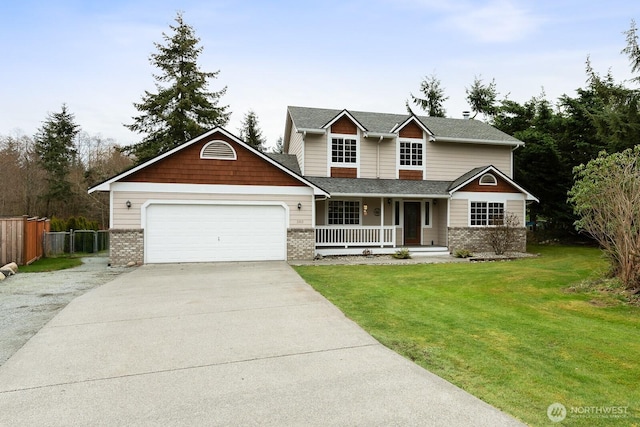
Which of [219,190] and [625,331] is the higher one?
[219,190]

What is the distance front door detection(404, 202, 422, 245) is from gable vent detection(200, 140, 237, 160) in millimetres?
9041

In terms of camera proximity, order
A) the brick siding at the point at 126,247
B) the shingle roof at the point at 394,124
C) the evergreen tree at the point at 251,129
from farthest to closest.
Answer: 1. the evergreen tree at the point at 251,129
2. the shingle roof at the point at 394,124
3. the brick siding at the point at 126,247

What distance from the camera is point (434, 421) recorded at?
9.91 ft

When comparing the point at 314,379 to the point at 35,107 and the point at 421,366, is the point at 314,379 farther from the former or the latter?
the point at 35,107

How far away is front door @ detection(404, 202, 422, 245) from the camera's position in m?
18.2

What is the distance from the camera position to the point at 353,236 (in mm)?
16484

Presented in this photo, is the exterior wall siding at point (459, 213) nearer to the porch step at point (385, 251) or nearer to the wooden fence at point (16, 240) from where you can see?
the porch step at point (385, 251)

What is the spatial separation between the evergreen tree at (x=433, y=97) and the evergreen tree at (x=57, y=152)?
3300 centimetres

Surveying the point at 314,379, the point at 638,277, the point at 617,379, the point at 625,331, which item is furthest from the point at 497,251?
the point at 314,379

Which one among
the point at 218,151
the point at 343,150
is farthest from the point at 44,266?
the point at 343,150

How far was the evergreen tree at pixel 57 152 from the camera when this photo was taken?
29.6 m

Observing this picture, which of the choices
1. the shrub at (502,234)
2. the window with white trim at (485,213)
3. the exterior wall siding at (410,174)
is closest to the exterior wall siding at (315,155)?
the exterior wall siding at (410,174)

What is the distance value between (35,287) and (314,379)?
9.03 m

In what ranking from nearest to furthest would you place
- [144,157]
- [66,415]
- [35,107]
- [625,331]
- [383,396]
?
[66,415], [383,396], [625,331], [144,157], [35,107]
